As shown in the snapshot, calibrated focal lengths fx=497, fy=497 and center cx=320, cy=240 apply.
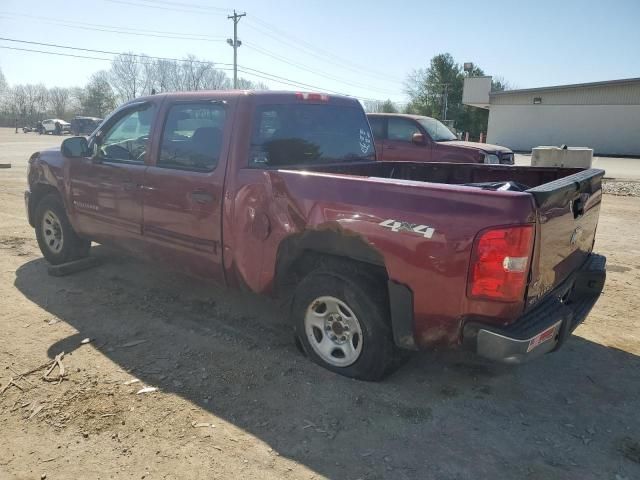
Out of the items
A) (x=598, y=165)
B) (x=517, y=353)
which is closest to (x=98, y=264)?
(x=517, y=353)

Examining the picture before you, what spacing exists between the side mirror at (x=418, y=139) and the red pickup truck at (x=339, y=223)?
19.2ft

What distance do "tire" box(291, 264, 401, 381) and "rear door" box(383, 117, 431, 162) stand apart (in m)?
7.71

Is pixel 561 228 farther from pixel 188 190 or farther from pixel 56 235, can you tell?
pixel 56 235

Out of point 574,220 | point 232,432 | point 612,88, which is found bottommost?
point 232,432

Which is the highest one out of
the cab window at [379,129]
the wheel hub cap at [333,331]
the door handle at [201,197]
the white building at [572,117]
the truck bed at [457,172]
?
the white building at [572,117]

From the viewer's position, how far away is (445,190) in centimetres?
262

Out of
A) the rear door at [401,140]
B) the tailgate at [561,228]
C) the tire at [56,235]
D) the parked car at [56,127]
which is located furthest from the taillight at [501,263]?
the parked car at [56,127]

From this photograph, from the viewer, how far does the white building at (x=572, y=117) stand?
104ft

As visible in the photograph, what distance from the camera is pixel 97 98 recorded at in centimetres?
6938

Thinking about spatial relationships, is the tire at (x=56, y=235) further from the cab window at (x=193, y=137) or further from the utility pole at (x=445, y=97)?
the utility pole at (x=445, y=97)

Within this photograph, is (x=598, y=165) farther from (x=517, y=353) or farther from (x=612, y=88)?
(x=517, y=353)

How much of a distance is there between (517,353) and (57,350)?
3.23m

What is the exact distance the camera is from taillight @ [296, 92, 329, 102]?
408 cm

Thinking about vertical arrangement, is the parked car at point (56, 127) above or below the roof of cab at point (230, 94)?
below
